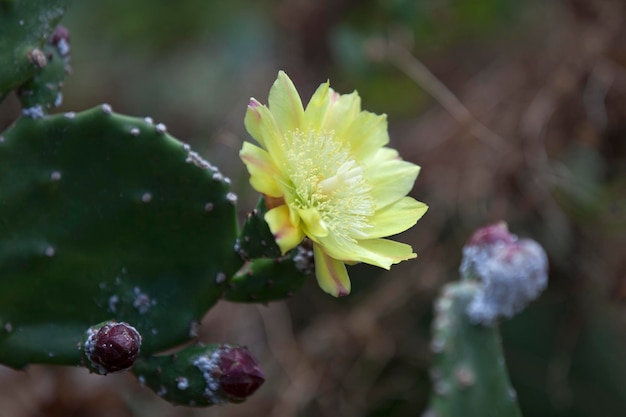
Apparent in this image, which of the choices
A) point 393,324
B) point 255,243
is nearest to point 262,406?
point 393,324

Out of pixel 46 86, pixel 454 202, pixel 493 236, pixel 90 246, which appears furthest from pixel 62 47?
pixel 454 202

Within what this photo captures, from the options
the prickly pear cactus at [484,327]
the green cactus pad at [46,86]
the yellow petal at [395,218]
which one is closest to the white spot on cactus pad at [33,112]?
the green cactus pad at [46,86]

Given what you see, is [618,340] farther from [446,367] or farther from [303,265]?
[303,265]

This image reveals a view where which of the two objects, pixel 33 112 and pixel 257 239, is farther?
pixel 33 112

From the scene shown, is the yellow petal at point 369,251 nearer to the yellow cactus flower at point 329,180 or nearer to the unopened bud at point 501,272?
the yellow cactus flower at point 329,180

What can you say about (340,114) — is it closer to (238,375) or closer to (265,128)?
(265,128)

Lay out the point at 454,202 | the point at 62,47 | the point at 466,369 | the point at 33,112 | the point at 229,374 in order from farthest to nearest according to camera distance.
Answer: the point at 454,202
the point at 466,369
the point at 62,47
the point at 33,112
the point at 229,374

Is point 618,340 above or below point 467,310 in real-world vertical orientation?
above
